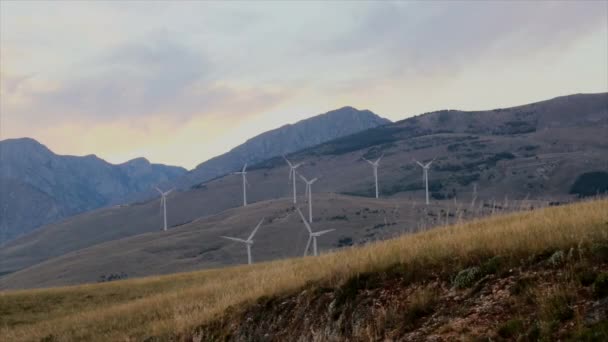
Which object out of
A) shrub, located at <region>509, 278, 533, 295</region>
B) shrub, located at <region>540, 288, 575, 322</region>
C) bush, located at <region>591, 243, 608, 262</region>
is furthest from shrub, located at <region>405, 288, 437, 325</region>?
bush, located at <region>591, 243, 608, 262</region>

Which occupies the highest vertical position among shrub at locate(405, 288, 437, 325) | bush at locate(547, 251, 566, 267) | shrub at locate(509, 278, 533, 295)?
bush at locate(547, 251, 566, 267)

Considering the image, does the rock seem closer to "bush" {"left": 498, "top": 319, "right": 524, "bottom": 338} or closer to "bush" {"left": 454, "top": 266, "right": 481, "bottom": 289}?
"bush" {"left": 498, "top": 319, "right": 524, "bottom": 338}

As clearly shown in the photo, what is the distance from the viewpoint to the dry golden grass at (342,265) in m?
13.2

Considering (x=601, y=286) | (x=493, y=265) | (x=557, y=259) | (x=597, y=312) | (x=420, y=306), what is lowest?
(x=420, y=306)

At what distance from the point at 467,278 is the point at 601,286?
104 inches

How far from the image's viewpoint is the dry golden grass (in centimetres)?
1319

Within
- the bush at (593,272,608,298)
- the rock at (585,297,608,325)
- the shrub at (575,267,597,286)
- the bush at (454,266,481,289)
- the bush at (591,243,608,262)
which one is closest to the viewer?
the rock at (585,297,608,325)

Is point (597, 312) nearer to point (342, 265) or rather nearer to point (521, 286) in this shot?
point (521, 286)

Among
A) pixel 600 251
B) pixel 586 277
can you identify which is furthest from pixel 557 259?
pixel 586 277

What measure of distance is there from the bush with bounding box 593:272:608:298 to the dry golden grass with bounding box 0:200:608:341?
4.37 ft

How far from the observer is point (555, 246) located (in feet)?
40.4

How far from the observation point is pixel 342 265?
15836mm

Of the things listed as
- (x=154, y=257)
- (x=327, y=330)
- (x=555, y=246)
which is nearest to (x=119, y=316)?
(x=327, y=330)

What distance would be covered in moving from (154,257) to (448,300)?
179m
